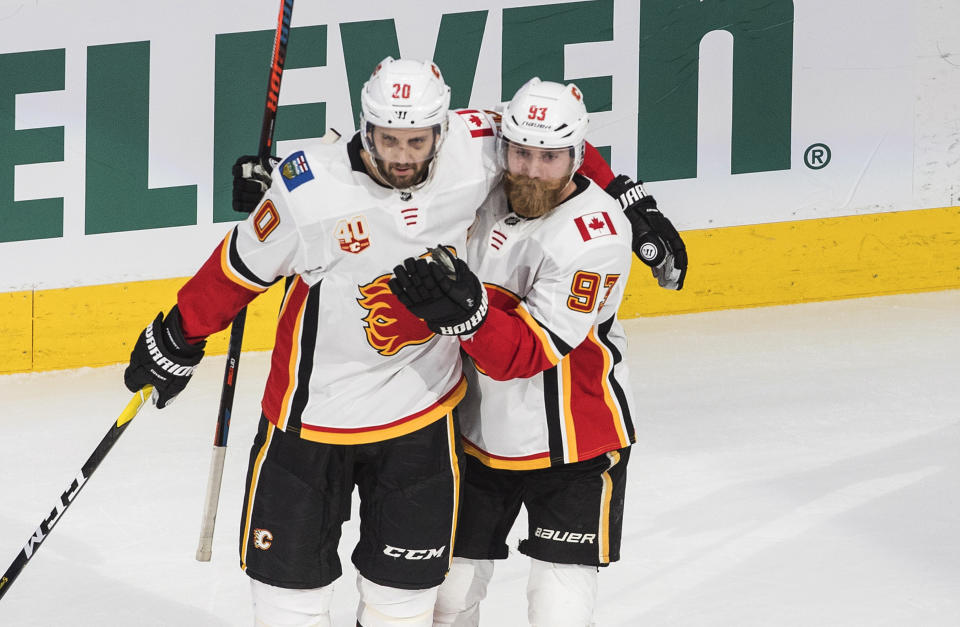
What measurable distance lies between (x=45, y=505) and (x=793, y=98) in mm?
2941

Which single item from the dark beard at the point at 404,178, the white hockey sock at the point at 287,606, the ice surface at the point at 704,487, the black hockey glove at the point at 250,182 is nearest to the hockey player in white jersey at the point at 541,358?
the dark beard at the point at 404,178

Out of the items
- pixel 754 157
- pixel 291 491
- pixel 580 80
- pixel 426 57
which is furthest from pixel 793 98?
pixel 291 491

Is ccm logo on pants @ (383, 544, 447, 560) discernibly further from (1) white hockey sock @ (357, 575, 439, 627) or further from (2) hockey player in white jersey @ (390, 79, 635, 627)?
(2) hockey player in white jersey @ (390, 79, 635, 627)

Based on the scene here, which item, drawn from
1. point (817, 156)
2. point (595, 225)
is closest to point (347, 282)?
point (595, 225)

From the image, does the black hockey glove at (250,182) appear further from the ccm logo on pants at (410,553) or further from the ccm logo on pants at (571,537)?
the ccm logo on pants at (571,537)

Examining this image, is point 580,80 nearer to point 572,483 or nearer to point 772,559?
point 772,559

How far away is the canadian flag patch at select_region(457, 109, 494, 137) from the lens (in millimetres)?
2637

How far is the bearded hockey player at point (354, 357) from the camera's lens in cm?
249

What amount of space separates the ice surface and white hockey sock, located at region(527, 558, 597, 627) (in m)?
0.59

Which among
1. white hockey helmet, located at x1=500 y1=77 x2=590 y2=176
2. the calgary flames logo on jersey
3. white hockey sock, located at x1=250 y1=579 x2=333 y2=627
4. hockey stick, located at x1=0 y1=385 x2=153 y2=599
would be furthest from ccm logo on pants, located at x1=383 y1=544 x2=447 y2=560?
white hockey helmet, located at x1=500 y1=77 x2=590 y2=176

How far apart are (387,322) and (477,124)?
395 millimetres

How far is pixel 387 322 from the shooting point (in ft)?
8.43

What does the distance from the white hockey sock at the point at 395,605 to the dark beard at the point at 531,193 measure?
28.2 inches

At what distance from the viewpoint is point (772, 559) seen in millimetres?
3658
